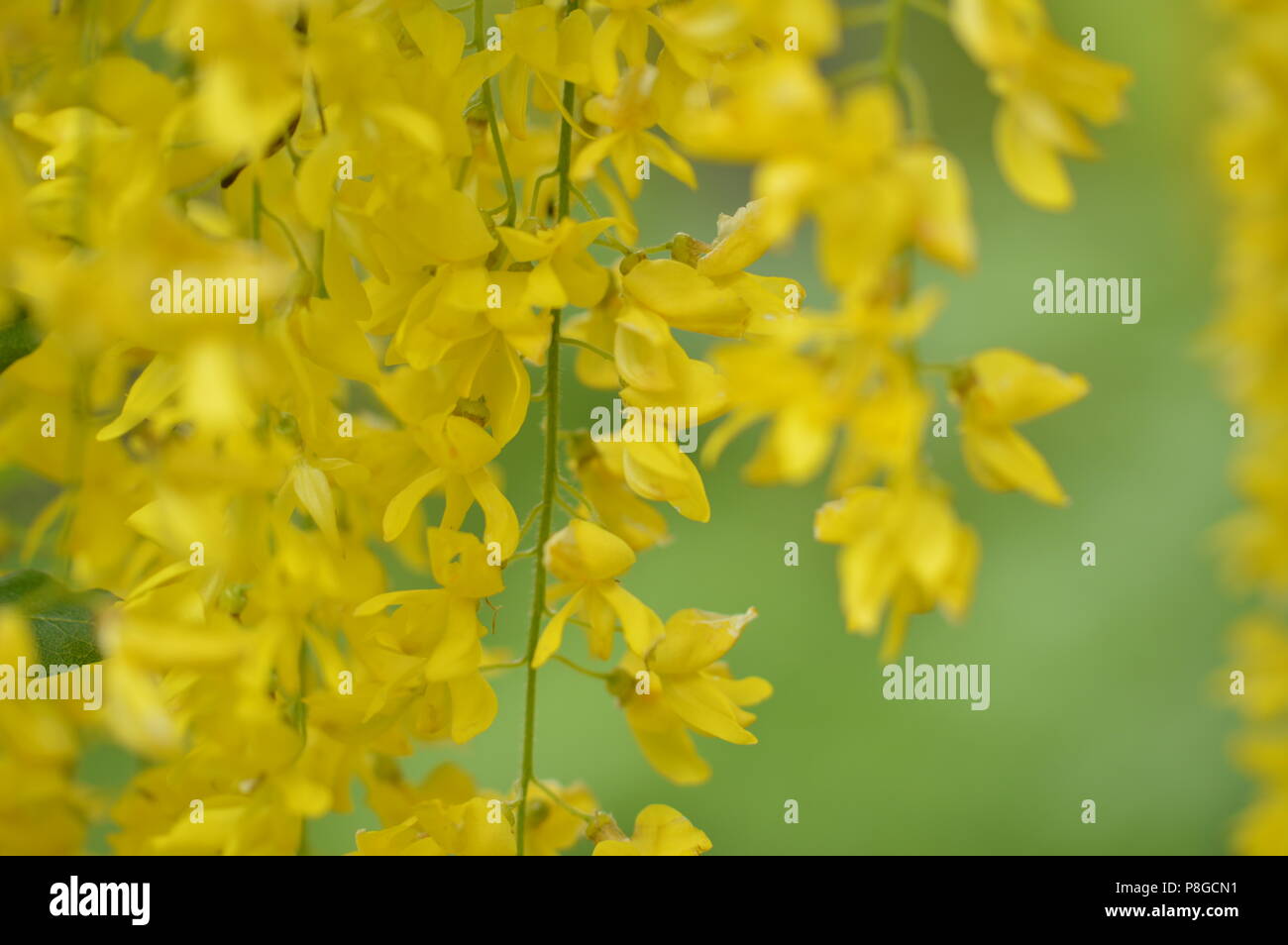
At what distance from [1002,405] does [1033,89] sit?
10 cm

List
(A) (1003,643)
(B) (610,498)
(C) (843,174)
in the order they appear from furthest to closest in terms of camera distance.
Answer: (A) (1003,643) → (B) (610,498) → (C) (843,174)

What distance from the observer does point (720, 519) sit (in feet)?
4.84

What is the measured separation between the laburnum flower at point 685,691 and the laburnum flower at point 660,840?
0.10 feet

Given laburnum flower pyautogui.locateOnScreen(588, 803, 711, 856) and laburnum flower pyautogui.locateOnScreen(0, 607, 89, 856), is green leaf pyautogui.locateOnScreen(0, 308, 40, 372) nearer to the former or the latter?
laburnum flower pyautogui.locateOnScreen(0, 607, 89, 856)

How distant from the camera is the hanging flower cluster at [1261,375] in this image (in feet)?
2.57

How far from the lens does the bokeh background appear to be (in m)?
1.30

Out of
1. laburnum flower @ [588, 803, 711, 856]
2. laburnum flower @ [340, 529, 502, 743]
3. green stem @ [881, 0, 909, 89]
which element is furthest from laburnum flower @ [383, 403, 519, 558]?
green stem @ [881, 0, 909, 89]

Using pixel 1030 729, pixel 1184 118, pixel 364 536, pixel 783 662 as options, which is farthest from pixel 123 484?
pixel 1184 118

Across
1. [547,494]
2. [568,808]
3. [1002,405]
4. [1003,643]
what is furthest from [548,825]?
[1003,643]

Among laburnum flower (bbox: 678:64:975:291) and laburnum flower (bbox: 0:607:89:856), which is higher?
laburnum flower (bbox: 678:64:975:291)

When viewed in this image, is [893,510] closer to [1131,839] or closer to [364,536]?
[364,536]

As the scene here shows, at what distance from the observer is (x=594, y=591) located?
1.71ft

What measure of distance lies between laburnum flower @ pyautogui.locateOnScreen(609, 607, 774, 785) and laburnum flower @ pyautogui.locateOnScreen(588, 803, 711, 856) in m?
0.03

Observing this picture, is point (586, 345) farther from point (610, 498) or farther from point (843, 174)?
point (843, 174)
